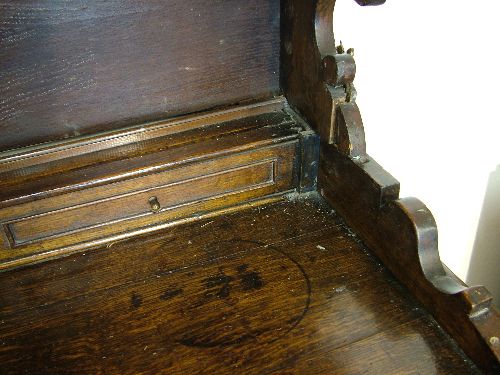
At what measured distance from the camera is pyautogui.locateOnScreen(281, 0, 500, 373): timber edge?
78 centimetres

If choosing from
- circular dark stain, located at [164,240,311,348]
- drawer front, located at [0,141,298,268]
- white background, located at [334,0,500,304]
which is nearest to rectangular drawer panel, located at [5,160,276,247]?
drawer front, located at [0,141,298,268]

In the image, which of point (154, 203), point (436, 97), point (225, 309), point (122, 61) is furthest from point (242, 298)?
point (436, 97)

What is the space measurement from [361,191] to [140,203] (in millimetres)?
468

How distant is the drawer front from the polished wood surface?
0.12 ft

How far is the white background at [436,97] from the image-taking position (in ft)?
4.58

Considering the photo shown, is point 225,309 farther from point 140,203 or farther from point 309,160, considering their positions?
point 309,160

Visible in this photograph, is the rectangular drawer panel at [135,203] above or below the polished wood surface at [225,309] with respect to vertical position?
above

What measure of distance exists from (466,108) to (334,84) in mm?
803

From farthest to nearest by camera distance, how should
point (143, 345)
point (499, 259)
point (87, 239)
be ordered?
point (499, 259) < point (87, 239) < point (143, 345)

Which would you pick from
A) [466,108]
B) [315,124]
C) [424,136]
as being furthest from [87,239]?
[466,108]

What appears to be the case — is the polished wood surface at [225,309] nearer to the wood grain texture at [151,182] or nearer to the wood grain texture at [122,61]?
the wood grain texture at [151,182]

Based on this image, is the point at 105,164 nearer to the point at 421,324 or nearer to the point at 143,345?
the point at 143,345

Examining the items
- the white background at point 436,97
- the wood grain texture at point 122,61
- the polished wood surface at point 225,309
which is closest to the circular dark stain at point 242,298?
the polished wood surface at point 225,309

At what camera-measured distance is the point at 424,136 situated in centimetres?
162
